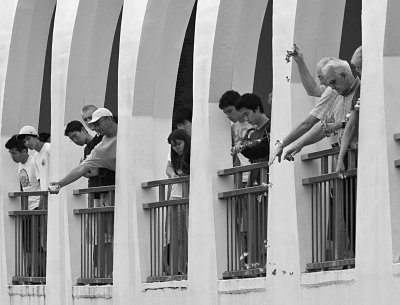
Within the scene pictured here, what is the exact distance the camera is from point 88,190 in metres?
26.2

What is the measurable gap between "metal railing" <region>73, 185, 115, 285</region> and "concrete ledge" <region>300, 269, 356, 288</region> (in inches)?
227

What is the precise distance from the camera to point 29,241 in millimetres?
28375

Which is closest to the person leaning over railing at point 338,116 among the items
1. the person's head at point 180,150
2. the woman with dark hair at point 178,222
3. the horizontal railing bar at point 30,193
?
the person's head at point 180,150

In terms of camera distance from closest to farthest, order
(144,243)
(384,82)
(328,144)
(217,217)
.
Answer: (384,82) → (328,144) → (217,217) → (144,243)

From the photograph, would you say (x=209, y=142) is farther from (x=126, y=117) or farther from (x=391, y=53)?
(x=391, y=53)

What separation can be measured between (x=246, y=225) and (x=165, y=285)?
Answer: 2.33 metres

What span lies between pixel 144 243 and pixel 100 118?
1792 millimetres

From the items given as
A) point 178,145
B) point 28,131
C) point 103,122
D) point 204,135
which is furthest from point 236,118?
point 28,131

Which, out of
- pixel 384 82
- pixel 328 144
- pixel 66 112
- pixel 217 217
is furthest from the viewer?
pixel 66 112

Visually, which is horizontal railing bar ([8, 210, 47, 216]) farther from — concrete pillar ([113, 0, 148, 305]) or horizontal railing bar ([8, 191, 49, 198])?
concrete pillar ([113, 0, 148, 305])

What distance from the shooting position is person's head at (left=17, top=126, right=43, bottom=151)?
27312 mm

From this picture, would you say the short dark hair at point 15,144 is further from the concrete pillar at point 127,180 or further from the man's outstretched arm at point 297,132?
the man's outstretched arm at point 297,132

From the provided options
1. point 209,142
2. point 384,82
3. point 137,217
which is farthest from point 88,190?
point 384,82

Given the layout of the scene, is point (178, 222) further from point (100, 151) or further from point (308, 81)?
point (308, 81)
